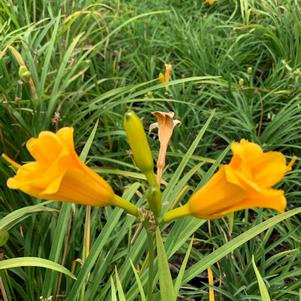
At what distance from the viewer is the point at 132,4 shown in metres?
3.58

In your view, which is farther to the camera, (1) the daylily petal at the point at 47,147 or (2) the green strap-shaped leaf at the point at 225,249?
(2) the green strap-shaped leaf at the point at 225,249

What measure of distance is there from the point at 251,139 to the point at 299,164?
23 centimetres

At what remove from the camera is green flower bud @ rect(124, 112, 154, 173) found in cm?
78

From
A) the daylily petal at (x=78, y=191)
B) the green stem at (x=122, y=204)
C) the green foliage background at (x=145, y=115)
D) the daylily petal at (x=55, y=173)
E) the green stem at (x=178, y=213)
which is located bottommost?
the green foliage background at (x=145, y=115)

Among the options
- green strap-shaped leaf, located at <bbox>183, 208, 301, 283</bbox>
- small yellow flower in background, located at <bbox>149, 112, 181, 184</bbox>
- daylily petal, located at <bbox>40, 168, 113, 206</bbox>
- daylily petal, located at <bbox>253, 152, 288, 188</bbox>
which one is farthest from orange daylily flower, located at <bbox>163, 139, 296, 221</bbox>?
green strap-shaped leaf, located at <bbox>183, 208, 301, 283</bbox>

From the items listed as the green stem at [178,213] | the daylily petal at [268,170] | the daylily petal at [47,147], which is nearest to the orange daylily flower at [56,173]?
the daylily petal at [47,147]

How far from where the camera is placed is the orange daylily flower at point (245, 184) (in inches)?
27.3

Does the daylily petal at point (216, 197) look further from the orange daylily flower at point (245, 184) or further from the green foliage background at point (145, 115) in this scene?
the green foliage background at point (145, 115)

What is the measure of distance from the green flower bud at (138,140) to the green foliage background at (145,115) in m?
0.43

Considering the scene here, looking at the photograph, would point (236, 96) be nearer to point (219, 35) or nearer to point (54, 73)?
point (54, 73)

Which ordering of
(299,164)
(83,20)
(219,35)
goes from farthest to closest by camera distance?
(219,35), (83,20), (299,164)

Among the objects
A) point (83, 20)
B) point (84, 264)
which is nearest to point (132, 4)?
point (83, 20)

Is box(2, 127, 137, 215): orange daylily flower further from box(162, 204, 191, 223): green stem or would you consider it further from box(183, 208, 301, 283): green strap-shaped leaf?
box(183, 208, 301, 283): green strap-shaped leaf

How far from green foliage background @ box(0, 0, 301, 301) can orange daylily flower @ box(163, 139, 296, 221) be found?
1.52ft
